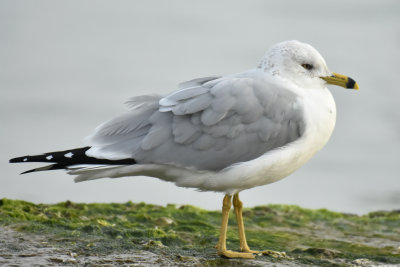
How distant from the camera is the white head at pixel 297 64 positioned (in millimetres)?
5730

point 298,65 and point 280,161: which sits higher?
point 298,65

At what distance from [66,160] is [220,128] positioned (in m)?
1.23

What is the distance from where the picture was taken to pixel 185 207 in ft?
24.3

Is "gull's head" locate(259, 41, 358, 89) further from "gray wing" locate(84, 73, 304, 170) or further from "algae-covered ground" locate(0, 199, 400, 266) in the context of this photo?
"algae-covered ground" locate(0, 199, 400, 266)

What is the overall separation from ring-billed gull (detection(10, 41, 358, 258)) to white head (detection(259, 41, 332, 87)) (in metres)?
0.23

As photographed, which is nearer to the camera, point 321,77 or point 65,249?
point 65,249

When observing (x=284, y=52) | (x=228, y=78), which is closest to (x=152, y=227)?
(x=228, y=78)

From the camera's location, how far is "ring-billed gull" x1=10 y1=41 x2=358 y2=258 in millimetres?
5293

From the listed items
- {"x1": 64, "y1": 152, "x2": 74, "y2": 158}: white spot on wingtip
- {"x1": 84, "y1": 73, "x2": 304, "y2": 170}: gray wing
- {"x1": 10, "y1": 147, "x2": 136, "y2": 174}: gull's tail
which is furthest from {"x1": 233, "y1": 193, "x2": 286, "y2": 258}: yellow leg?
{"x1": 64, "y1": 152, "x2": 74, "y2": 158}: white spot on wingtip

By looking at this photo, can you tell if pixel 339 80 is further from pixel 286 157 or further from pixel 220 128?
pixel 220 128

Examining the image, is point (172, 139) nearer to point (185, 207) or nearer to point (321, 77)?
point (321, 77)

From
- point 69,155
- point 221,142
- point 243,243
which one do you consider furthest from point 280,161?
point 69,155

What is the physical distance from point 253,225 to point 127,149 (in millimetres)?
1929

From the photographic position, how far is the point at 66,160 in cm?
523
